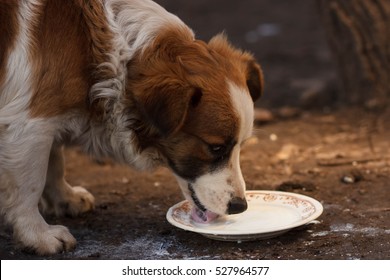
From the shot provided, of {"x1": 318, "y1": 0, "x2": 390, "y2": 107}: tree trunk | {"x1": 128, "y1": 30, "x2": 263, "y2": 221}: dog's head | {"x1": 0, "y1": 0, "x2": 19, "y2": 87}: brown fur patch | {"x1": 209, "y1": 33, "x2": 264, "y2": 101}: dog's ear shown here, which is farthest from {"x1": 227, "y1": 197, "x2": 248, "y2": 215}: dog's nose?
{"x1": 318, "y1": 0, "x2": 390, "y2": 107}: tree trunk

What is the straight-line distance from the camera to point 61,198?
554cm

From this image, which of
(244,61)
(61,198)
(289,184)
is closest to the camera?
(244,61)

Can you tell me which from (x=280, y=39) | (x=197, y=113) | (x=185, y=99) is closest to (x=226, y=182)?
(x=197, y=113)

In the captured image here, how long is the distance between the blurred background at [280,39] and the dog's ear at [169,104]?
4.00 metres

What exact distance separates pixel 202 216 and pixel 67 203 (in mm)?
1178

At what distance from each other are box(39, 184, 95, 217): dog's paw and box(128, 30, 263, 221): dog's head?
3.35 feet

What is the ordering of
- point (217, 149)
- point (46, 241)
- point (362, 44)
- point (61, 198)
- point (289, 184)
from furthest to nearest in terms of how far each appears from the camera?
point (362, 44) → point (289, 184) → point (61, 198) → point (46, 241) → point (217, 149)

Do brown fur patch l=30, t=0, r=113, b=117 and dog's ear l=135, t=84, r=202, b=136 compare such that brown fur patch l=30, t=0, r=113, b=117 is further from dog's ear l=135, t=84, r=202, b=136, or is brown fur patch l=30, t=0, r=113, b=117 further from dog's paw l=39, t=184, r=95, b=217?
dog's paw l=39, t=184, r=95, b=217

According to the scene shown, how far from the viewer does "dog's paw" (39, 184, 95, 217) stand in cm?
554

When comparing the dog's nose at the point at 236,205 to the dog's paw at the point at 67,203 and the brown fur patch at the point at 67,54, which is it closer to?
the brown fur patch at the point at 67,54

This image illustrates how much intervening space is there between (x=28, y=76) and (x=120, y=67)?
528 millimetres

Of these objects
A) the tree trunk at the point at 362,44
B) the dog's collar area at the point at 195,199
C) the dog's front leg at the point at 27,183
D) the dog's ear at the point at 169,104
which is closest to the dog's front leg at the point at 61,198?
the dog's front leg at the point at 27,183

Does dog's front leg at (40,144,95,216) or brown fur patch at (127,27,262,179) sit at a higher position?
brown fur patch at (127,27,262,179)

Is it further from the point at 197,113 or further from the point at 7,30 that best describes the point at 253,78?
the point at 7,30
